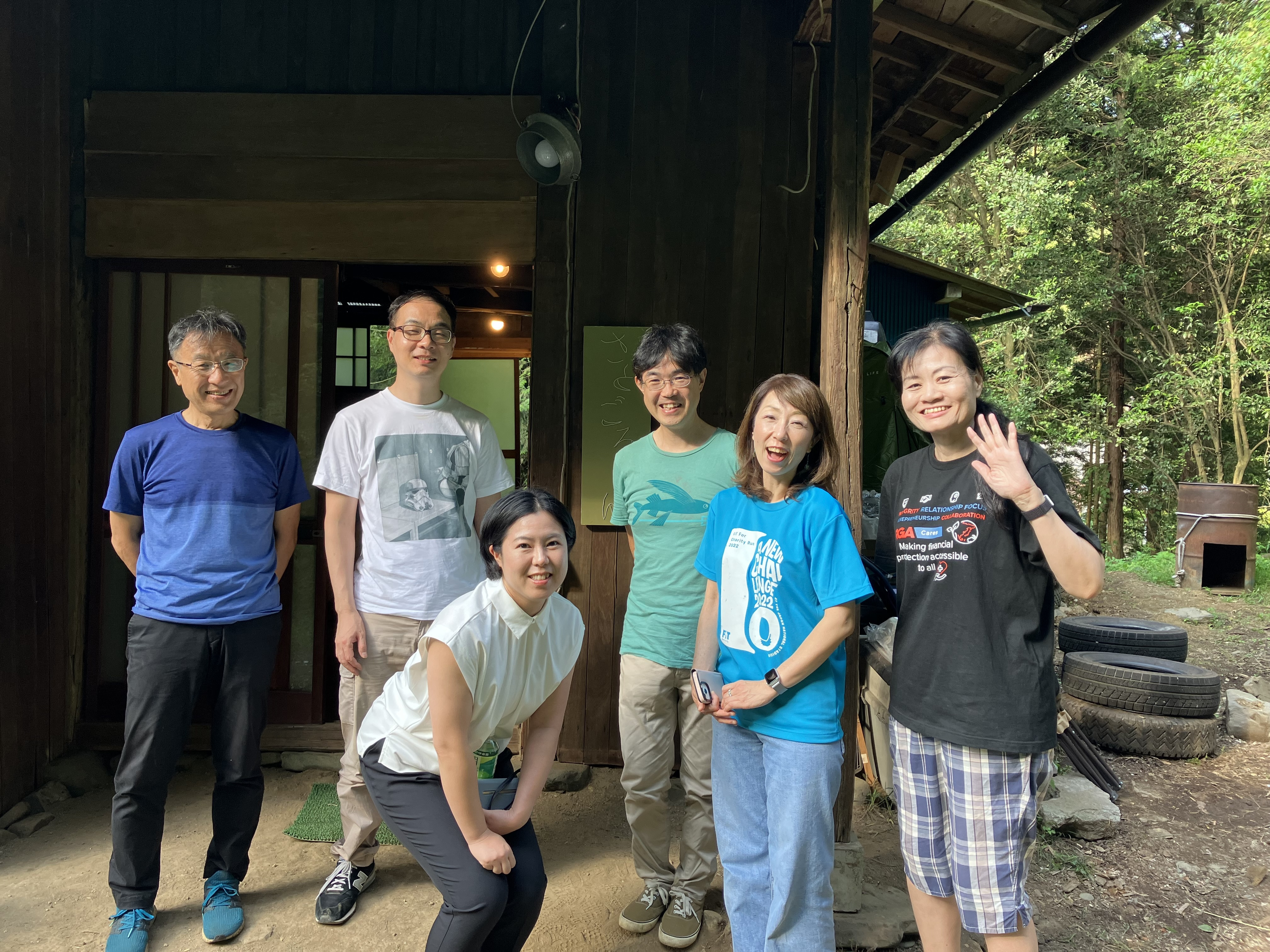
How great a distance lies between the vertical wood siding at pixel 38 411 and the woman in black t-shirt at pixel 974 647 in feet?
11.9

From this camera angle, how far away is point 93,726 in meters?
3.93

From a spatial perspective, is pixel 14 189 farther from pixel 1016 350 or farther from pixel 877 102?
pixel 1016 350

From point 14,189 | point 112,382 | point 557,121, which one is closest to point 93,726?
point 112,382

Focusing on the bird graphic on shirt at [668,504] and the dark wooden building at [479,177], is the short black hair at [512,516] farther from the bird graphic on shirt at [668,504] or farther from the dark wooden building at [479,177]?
the dark wooden building at [479,177]

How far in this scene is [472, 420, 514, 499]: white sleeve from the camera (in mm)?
2957

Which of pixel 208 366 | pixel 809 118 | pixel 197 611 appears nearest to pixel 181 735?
pixel 197 611

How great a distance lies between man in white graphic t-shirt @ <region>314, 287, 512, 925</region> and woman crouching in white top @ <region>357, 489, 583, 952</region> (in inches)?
26.0

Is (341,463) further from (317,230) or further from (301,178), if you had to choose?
(301,178)

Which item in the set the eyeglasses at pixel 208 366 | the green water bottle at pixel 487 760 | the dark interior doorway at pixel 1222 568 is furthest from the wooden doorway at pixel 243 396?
the dark interior doorway at pixel 1222 568

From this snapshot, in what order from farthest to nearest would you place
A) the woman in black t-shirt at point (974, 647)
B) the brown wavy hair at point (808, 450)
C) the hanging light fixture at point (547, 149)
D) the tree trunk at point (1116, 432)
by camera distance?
1. the tree trunk at point (1116, 432)
2. the hanging light fixture at point (547, 149)
3. the brown wavy hair at point (808, 450)
4. the woman in black t-shirt at point (974, 647)

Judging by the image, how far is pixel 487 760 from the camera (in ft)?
8.97

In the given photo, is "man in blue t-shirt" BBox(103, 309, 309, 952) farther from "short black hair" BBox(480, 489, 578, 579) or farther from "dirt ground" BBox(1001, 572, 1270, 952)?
"dirt ground" BBox(1001, 572, 1270, 952)

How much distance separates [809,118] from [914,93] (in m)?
1.41

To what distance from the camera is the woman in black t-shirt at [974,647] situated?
1.89m
